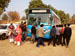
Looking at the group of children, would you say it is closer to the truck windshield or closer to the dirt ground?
the dirt ground

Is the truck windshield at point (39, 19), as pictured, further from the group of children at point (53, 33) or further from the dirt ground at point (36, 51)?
the dirt ground at point (36, 51)

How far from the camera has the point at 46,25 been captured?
35.9 ft

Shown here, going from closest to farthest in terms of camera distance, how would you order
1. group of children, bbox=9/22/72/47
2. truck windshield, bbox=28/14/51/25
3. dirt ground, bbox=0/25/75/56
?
1. dirt ground, bbox=0/25/75/56
2. group of children, bbox=9/22/72/47
3. truck windshield, bbox=28/14/51/25

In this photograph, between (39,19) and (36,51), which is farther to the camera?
(39,19)

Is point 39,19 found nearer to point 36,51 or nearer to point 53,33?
point 53,33

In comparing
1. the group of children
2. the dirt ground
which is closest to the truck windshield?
the group of children

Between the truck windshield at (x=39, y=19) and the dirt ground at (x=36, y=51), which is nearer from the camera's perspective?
the dirt ground at (x=36, y=51)

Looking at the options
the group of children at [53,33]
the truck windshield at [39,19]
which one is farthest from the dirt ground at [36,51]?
the truck windshield at [39,19]

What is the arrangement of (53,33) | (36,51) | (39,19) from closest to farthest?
1. (36,51)
2. (53,33)
3. (39,19)

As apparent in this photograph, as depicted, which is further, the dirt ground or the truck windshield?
the truck windshield

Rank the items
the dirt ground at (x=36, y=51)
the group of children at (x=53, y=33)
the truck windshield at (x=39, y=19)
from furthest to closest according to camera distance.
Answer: the truck windshield at (x=39, y=19) < the group of children at (x=53, y=33) < the dirt ground at (x=36, y=51)

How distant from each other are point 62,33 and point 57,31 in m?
0.45

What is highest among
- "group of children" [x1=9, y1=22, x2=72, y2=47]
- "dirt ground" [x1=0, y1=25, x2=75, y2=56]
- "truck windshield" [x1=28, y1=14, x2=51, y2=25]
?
"truck windshield" [x1=28, y1=14, x2=51, y2=25]

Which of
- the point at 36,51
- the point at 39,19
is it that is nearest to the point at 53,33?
the point at 36,51
